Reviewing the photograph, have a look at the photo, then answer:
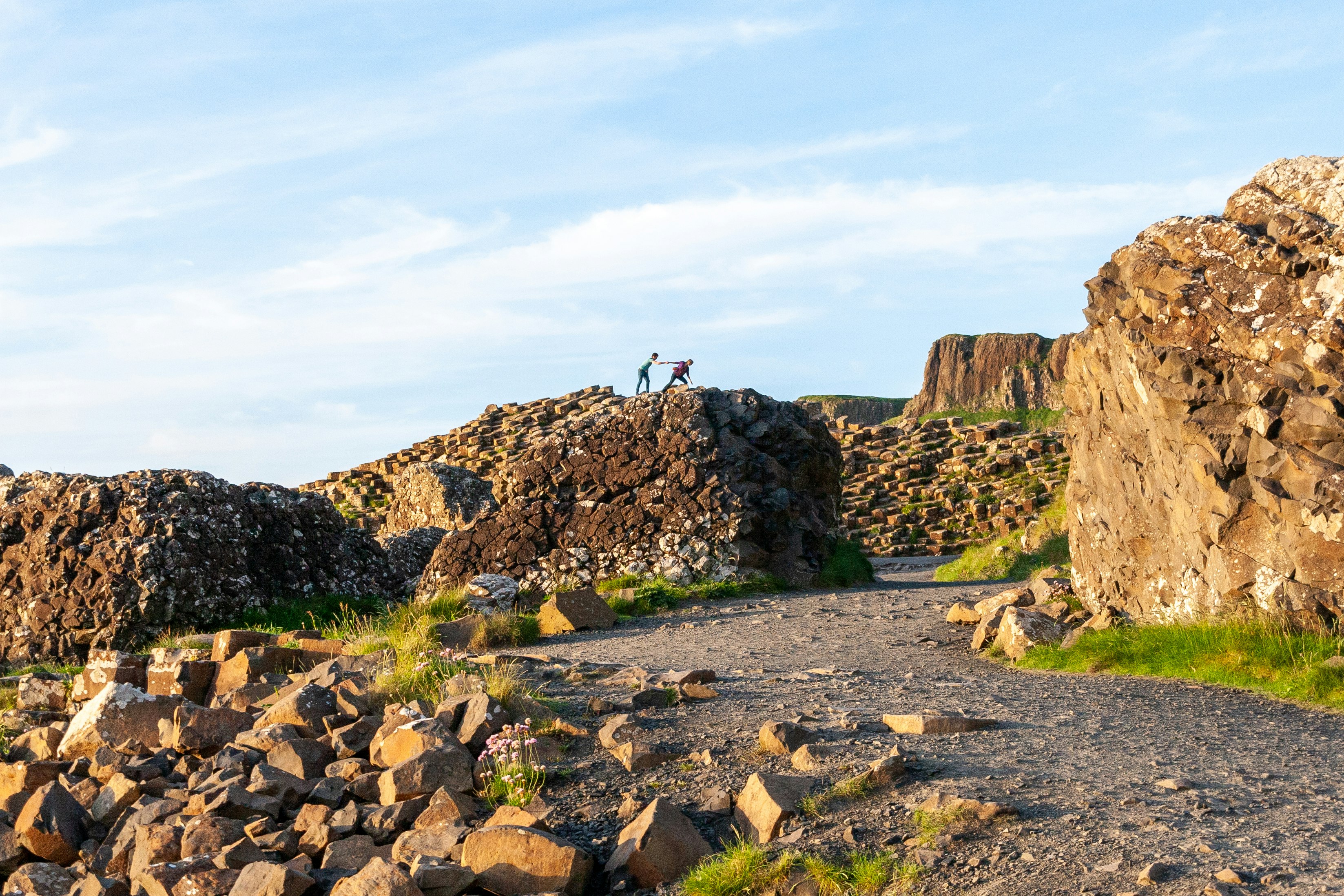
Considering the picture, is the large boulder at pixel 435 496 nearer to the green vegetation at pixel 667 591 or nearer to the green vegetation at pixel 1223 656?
the green vegetation at pixel 667 591

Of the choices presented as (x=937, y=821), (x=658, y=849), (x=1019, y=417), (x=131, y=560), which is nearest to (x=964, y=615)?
(x=937, y=821)

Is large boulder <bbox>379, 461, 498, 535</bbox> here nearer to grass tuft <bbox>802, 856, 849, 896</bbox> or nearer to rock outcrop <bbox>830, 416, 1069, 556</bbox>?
rock outcrop <bbox>830, 416, 1069, 556</bbox>

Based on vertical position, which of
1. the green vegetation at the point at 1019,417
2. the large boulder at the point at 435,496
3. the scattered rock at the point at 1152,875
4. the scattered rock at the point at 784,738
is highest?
the green vegetation at the point at 1019,417

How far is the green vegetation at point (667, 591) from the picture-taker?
39.6 ft

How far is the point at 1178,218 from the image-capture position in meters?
9.55

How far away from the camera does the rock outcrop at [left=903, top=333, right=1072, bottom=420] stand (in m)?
42.9

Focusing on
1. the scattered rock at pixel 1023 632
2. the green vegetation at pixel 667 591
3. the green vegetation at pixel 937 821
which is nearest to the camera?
the green vegetation at pixel 937 821

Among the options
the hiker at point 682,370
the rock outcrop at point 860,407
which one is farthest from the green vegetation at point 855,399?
the hiker at point 682,370

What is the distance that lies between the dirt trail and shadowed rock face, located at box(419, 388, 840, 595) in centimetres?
381

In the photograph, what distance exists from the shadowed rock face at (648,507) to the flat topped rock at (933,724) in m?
6.91

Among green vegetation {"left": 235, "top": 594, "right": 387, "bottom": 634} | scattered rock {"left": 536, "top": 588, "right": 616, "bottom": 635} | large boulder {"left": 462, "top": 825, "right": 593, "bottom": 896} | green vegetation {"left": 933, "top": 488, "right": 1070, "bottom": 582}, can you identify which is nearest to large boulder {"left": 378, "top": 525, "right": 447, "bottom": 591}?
green vegetation {"left": 235, "top": 594, "right": 387, "bottom": 634}

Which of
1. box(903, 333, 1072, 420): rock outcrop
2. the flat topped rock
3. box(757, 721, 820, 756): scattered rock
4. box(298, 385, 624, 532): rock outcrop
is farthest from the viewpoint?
box(903, 333, 1072, 420): rock outcrop

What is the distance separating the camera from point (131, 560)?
39.2ft

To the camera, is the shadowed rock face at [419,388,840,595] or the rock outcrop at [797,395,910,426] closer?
the shadowed rock face at [419,388,840,595]
